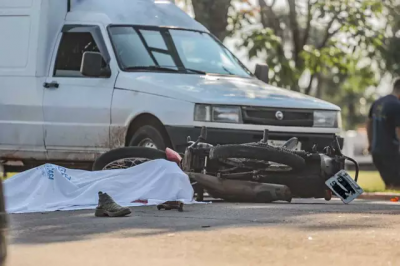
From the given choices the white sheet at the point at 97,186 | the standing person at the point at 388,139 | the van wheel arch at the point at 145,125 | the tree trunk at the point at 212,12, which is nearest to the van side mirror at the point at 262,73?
the van wheel arch at the point at 145,125

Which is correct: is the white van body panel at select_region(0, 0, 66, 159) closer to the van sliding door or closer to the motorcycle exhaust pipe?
the van sliding door

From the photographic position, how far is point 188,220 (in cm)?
922

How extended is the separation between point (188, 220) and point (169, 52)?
15.0ft

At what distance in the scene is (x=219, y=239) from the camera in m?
7.87

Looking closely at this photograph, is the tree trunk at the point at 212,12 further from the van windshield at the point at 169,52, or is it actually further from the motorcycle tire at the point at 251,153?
the motorcycle tire at the point at 251,153

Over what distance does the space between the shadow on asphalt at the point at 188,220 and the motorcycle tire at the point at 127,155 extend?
3.09 ft

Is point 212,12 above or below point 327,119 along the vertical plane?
above

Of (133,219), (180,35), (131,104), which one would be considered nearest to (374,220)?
(133,219)

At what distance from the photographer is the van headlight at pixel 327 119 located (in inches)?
495

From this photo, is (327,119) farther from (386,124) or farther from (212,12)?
(212,12)

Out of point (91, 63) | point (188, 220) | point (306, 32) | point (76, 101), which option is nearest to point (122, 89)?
point (91, 63)

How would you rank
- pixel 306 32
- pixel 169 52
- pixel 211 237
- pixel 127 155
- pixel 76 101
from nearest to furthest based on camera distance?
pixel 211 237
pixel 127 155
pixel 76 101
pixel 169 52
pixel 306 32

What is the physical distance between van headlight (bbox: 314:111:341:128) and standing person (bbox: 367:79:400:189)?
13.4 ft

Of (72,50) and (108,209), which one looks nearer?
(108,209)
